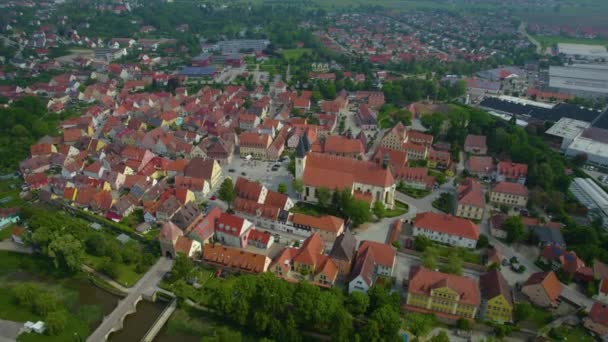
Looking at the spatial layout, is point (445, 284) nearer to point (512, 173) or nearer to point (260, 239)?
point (260, 239)

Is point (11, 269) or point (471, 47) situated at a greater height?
point (471, 47)

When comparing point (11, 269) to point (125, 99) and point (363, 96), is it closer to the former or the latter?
point (125, 99)

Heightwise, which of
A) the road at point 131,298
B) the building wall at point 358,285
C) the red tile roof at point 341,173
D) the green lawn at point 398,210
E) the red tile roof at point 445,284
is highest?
the red tile roof at point 341,173

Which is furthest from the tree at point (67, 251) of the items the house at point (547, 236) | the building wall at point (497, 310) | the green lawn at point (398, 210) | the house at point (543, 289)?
the house at point (547, 236)

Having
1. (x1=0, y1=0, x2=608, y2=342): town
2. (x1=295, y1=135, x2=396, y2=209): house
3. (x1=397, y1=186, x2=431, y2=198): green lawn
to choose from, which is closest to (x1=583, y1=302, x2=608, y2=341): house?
(x1=0, y1=0, x2=608, y2=342): town

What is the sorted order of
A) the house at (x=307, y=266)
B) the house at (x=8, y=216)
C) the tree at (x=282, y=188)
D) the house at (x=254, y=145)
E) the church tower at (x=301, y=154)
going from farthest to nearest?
1. the house at (x=254, y=145)
2. the tree at (x=282, y=188)
3. the church tower at (x=301, y=154)
4. the house at (x=8, y=216)
5. the house at (x=307, y=266)

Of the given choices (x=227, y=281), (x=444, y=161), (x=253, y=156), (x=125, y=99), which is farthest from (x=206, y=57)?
(x=227, y=281)

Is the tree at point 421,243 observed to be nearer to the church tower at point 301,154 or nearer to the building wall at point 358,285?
the building wall at point 358,285
